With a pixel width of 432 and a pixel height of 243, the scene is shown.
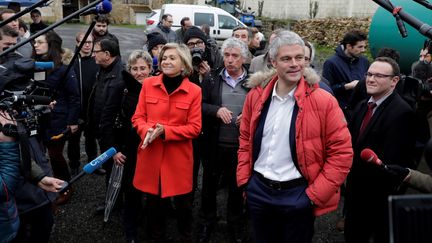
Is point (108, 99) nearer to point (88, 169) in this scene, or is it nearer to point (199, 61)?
point (199, 61)

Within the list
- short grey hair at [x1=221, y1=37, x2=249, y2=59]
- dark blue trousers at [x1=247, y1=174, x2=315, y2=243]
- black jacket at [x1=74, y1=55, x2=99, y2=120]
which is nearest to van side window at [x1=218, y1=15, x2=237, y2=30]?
black jacket at [x1=74, y1=55, x2=99, y2=120]

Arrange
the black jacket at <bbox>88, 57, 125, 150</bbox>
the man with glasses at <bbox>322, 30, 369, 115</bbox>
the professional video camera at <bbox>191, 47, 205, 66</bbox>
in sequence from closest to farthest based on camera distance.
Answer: the black jacket at <bbox>88, 57, 125, 150</bbox>, the professional video camera at <bbox>191, 47, 205, 66</bbox>, the man with glasses at <bbox>322, 30, 369, 115</bbox>

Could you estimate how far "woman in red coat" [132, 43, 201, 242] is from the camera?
3.23 meters

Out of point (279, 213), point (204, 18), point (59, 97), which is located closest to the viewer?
point (279, 213)

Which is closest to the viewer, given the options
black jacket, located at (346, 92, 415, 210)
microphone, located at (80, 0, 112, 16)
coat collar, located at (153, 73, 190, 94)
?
microphone, located at (80, 0, 112, 16)

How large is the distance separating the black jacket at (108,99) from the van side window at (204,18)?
1286 centimetres

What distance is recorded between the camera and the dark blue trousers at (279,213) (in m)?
2.43

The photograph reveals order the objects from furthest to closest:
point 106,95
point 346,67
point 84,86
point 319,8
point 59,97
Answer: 1. point 319,8
2. point 84,86
3. point 346,67
4. point 59,97
5. point 106,95

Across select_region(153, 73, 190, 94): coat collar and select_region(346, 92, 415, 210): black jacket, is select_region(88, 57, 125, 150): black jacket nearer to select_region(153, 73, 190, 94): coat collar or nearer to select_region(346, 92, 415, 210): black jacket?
select_region(153, 73, 190, 94): coat collar

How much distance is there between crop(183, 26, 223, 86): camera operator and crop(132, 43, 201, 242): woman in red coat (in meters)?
0.50

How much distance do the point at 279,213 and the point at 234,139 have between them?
1.18m

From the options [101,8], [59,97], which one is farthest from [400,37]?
[101,8]

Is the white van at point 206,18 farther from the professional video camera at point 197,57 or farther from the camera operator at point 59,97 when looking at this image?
the professional video camera at point 197,57

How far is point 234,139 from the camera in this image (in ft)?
11.8
